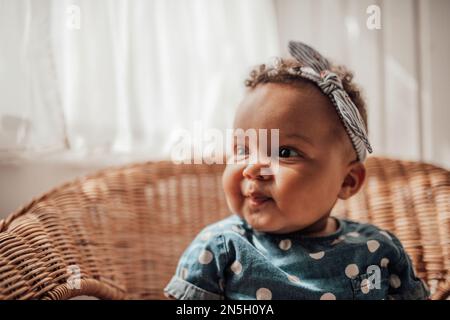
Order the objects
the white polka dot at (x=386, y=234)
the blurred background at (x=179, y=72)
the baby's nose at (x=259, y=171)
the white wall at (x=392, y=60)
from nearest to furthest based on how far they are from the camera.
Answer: the baby's nose at (x=259, y=171) < the white polka dot at (x=386, y=234) < the blurred background at (x=179, y=72) < the white wall at (x=392, y=60)

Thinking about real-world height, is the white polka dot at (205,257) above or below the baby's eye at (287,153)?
below

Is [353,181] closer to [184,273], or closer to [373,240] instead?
[373,240]

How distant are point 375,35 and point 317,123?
1.83 feet

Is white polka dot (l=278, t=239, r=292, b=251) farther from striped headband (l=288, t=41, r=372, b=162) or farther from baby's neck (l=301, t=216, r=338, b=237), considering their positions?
striped headband (l=288, t=41, r=372, b=162)

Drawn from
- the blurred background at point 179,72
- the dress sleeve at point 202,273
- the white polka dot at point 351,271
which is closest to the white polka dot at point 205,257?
the dress sleeve at point 202,273

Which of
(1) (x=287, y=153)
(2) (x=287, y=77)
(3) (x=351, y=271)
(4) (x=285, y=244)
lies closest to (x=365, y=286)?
(3) (x=351, y=271)

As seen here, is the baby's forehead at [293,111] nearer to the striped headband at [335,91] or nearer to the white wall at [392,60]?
the striped headband at [335,91]

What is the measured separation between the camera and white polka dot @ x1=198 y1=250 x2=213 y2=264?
2.69 ft

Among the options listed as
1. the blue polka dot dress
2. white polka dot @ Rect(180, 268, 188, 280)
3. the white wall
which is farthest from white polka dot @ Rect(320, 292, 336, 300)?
the white wall

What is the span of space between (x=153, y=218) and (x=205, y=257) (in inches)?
13.9

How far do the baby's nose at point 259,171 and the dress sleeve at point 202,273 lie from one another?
0.43ft

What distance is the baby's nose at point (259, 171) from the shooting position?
2.56 feet

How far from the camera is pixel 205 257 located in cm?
82

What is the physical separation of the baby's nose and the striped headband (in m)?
0.14
